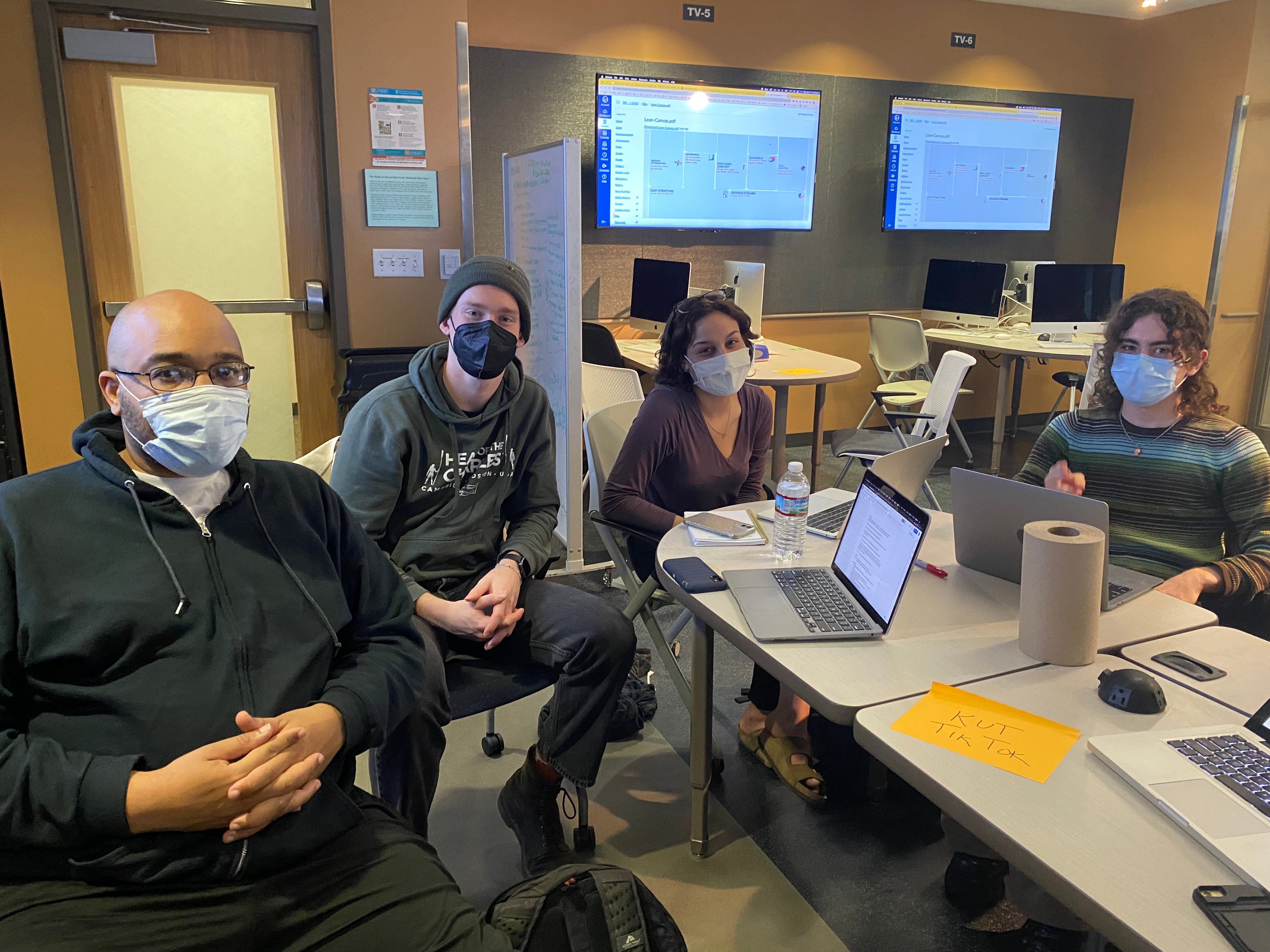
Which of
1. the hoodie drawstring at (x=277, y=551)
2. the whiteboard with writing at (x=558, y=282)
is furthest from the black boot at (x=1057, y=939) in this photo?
the whiteboard with writing at (x=558, y=282)

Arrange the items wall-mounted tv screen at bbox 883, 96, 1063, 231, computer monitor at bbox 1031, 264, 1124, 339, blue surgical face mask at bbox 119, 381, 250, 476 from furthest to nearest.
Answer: wall-mounted tv screen at bbox 883, 96, 1063, 231 < computer monitor at bbox 1031, 264, 1124, 339 < blue surgical face mask at bbox 119, 381, 250, 476

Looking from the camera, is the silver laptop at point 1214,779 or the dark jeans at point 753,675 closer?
the silver laptop at point 1214,779

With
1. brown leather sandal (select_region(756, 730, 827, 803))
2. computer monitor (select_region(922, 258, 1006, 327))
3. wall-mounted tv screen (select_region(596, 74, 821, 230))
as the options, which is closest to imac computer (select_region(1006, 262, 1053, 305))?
computer monitor (select_region(922, 258, 1006, 327))

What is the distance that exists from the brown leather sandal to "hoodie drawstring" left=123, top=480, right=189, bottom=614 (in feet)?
5.08

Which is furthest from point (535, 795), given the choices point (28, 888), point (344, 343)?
point (344, 343)

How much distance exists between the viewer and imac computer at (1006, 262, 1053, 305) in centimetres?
601

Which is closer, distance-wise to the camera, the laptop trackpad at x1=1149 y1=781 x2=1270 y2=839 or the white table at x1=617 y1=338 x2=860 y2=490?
the laptop trackpad at x1=1149 y1=781 x2=1270 y2=839

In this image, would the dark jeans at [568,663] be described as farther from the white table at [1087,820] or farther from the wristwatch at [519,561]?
the white table at [1087,820]

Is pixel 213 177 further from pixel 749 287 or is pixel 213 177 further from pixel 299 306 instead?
pixel 749 287

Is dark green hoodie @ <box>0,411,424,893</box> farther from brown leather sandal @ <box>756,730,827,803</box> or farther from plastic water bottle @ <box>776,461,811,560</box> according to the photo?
brown leather sandal @ <box>756,730,827,803</box>

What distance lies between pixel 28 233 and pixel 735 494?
9.97 ft

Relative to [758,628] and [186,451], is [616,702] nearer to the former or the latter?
[758,628]

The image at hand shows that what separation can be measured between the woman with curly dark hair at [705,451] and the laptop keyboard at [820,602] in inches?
22.1

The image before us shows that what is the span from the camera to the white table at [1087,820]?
0.89m
